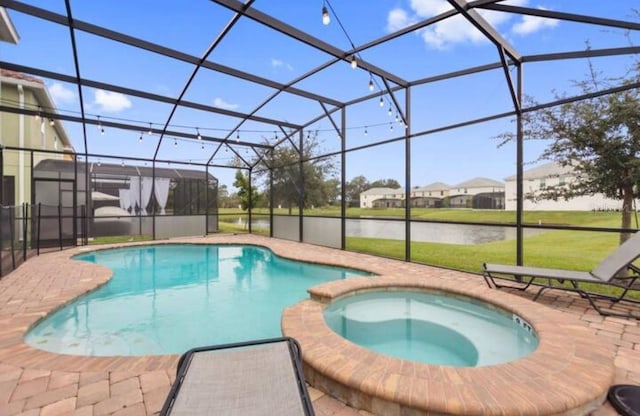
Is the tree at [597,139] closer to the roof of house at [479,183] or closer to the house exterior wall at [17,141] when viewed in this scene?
the roof of house at [479,183]

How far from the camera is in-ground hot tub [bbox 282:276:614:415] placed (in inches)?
71.7

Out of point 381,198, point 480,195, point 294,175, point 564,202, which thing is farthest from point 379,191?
point 564,202

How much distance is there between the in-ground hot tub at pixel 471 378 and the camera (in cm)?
182

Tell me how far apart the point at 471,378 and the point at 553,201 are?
5576 mm

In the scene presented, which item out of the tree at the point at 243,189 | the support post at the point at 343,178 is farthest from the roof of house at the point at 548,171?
the tree at the point at 243,189

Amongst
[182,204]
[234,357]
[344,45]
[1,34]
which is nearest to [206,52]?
[344,45]

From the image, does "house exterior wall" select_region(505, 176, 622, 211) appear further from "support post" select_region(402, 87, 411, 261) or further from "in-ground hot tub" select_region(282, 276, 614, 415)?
"in-ground hot tub" select_region(282, 276, 614, 415)

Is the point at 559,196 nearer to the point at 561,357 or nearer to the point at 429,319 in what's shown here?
the point at 429,319

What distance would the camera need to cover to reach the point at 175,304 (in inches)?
197

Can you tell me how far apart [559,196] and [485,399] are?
5639 mm

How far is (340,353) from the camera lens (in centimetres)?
243

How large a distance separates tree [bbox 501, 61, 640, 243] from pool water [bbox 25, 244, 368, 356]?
14.8 feet

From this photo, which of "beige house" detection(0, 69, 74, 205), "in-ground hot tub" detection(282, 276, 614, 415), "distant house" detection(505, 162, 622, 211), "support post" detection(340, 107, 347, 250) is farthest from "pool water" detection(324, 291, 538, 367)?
"beige house" detection(0, 69, 74, 205)

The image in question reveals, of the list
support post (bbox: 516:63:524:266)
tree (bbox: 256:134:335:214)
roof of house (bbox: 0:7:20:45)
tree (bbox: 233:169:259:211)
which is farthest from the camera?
tree (bbox: 233:169:259:211)
